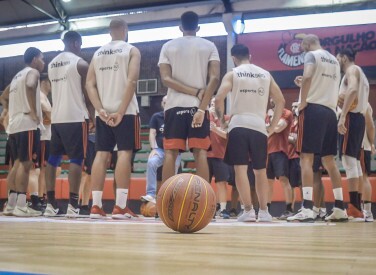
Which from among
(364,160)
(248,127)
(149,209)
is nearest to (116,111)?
(248,127)

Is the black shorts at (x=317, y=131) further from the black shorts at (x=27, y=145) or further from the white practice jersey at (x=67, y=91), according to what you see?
the black shorts at (x=27, y=145)

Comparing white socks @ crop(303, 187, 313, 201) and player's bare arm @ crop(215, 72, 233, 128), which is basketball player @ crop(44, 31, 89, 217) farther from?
white socks @ crop(303, 187, 313, 201)

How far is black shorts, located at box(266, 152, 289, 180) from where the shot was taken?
20.0 ft

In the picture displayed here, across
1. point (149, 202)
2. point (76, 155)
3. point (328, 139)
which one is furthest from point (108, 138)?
point (328, 139)

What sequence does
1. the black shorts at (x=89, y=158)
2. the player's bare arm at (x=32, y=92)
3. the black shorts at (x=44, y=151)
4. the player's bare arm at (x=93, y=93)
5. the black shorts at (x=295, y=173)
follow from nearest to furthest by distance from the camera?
the player's bare arm at (x=93, y=93)
the player's bare arm at (x=32, y=92)
the black shorts at (x=89, y=158)
the black shorts at (x=44, y=151)
the black shorts at (x=295, y=173)

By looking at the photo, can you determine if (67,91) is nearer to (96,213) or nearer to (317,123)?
(96,213)

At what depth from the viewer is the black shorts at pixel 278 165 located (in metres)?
6.09

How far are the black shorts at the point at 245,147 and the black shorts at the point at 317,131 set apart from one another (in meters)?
0.45

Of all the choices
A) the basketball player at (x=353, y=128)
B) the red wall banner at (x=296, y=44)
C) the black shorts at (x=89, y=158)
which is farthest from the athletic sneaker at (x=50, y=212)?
the red wall banner at (x=296, y=44)

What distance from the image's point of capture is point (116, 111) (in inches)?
163

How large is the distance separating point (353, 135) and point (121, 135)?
2.11m

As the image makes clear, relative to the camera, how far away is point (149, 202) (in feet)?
17.6

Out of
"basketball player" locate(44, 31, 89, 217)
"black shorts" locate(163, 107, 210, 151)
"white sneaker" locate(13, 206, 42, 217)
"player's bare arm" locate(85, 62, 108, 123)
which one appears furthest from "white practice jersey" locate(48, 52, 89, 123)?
"black shorts" locate(163, 107, 210, 151)

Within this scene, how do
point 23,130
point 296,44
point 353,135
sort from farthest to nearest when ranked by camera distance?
point 296,44 < point 23,130 < point 353,135
